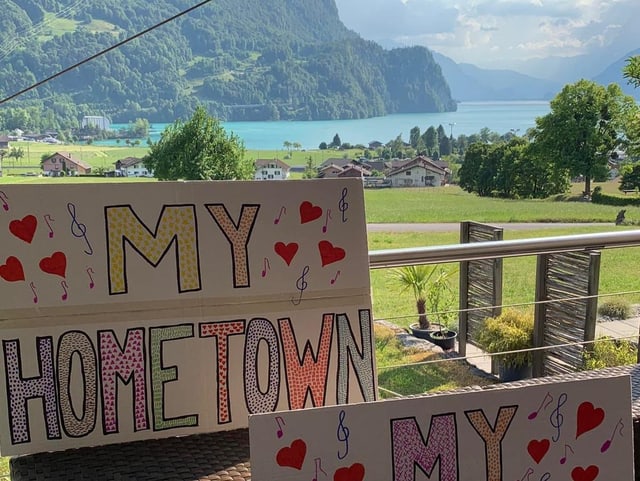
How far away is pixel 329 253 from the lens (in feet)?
2.36

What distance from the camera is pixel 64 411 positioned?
654 mm

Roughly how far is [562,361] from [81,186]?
12.9 ft

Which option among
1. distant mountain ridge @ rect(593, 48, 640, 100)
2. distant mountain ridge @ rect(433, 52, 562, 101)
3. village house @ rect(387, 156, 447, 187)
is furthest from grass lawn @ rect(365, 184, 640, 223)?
distant mountain ridge @ rect(433, 52, 562, 101)

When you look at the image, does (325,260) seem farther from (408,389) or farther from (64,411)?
(408,389)

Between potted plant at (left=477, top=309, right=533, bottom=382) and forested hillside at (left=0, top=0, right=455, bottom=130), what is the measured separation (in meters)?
3.41

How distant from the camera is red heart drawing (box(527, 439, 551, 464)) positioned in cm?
61

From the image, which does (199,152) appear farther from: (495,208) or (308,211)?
(308,211)

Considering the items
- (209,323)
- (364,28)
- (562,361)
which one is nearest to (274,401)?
(209,323)

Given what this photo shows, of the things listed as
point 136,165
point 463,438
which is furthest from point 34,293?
point 136,165

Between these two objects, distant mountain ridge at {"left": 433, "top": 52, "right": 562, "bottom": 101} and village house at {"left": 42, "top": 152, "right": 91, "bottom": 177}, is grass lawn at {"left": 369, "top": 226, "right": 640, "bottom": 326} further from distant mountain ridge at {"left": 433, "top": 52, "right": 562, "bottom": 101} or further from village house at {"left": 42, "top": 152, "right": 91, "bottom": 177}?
distant mountain ridge at {"left": 433, "top": 52, "right": 562, "bottom": 101}

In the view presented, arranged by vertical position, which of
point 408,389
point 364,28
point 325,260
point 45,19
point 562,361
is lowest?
point 408,389

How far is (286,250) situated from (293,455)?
0.24 metres

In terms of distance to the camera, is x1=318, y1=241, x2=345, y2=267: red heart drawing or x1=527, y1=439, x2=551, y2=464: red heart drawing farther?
x1=318, y1=241, x2=345, y2=267: red heart drawing

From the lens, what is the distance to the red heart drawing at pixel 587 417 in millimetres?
612
